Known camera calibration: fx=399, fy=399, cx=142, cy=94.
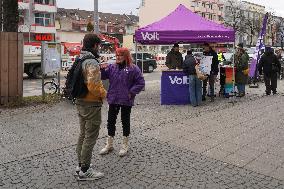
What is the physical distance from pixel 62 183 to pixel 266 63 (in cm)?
1062

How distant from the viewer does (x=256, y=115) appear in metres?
9.84

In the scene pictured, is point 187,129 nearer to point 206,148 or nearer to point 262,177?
point 206,148

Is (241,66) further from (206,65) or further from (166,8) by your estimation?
(166,8)

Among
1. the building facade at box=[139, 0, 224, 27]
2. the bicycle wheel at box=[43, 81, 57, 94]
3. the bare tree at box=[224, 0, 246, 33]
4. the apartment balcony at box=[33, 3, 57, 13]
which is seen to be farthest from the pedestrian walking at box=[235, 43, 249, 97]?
the bare tree at box=[224, 0, 246, 33]

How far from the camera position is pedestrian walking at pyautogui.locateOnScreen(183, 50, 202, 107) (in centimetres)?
1118

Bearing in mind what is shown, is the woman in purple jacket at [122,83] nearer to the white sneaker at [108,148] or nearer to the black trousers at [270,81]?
the white sneaker at [108,148]

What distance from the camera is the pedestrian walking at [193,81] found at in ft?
36.7

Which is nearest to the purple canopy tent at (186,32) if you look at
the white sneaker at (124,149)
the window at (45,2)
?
the white sneaker at (124,149)

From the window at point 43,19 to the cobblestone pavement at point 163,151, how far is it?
162 feet

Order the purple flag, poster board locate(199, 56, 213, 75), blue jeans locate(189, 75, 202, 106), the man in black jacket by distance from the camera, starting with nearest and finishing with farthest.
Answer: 1. blue jeans locate(189, 75, 202, 106)
2. poster board locate(199, 56, 213, 75)
3. the man in black jacket
4. the purple flag

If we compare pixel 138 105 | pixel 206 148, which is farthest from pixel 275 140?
pixel 138 105

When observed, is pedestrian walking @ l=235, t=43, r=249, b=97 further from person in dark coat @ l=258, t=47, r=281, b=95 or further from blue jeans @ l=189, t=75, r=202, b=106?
blue jeans @ l=189, t=75, r=202, b=106

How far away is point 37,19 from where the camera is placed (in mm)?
57438

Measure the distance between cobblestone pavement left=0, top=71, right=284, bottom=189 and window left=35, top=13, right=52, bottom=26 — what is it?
49.2m
